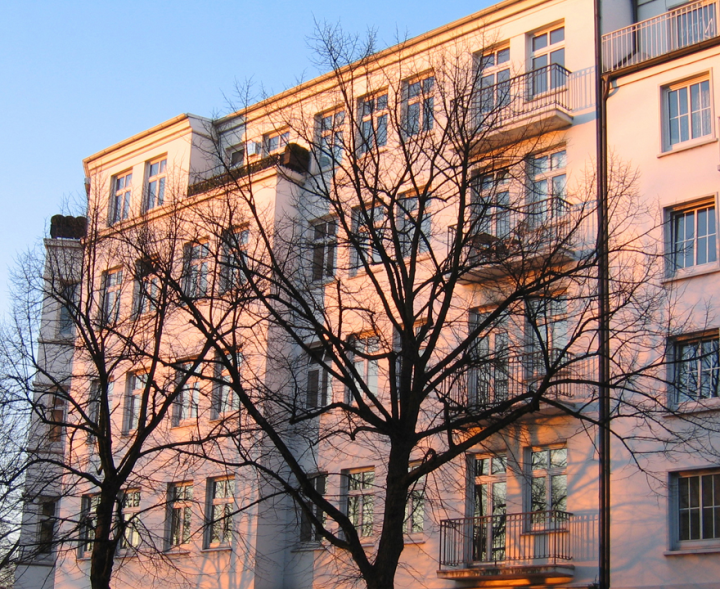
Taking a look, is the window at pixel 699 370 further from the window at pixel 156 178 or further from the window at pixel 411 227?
the window at pixel 156 178

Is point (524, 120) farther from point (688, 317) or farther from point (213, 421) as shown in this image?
point (213, 421)

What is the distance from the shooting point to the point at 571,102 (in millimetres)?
24281

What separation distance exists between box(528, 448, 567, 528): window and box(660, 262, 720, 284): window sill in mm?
4325

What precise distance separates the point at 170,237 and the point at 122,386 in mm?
11968

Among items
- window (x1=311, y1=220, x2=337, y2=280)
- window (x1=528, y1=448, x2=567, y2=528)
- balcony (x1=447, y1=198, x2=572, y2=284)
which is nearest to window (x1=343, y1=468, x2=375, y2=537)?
window (x1=528, y1=448, x2=567, y2=528)

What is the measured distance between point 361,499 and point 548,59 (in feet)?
39.6

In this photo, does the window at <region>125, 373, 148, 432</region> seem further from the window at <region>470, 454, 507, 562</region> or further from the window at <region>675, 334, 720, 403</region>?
the window at <region>675, 334, 720, 403</region>

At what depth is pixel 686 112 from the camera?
22422 millimetres

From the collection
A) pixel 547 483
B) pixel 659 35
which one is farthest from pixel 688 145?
pixel 547 483

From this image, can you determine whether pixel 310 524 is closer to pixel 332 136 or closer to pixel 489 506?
pixel 489 506

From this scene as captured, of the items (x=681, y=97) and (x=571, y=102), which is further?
(x=571, y=102)

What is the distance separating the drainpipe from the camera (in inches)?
708

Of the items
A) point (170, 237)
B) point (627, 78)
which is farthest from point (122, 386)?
point (627, 78)

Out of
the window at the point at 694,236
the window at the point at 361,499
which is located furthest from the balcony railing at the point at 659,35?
the window at the point at 361,499
